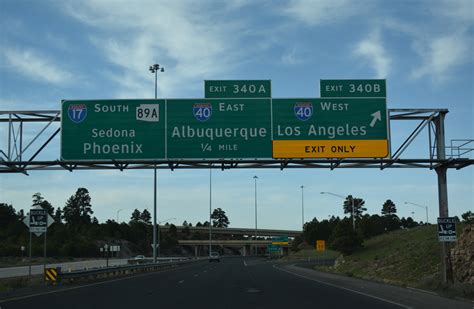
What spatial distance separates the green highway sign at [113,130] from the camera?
24.0 m

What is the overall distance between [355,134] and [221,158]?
18.8 ft

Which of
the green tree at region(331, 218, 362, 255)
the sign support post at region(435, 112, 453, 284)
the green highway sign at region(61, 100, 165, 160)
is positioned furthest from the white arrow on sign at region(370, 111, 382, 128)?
the green tree at region(331, 218, 362, 255)

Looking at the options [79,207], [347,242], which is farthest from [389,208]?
[347,242]

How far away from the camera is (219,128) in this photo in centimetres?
2419

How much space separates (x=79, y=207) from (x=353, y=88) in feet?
509

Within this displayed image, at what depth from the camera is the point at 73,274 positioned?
29766 millimetres

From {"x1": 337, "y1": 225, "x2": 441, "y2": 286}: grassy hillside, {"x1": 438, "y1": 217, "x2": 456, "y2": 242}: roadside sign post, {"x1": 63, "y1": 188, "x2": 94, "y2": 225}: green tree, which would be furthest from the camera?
{"x1": 63, "y1": 188, "x2": 94, "y2": 225}: green tree

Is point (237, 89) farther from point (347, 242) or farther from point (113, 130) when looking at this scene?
point (347, 242)

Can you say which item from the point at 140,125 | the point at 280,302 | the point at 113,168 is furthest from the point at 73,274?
the point at 280,302

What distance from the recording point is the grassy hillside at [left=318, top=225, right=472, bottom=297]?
31017 millimetres

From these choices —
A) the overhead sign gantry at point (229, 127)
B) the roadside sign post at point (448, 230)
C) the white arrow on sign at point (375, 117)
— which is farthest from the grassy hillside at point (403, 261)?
the overhead sign gantry at point (229, 127)

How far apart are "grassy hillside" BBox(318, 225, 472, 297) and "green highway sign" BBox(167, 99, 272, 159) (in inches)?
372

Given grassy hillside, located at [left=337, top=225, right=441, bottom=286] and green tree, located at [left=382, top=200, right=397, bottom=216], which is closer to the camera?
grassy hillside, located at [left=337, top=225, right=441, bottom=286]

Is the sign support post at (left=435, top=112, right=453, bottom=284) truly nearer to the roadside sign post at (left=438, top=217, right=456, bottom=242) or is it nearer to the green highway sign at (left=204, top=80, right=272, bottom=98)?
the roadside sign post at (left=438, top=217, right=456, bottom=242)
